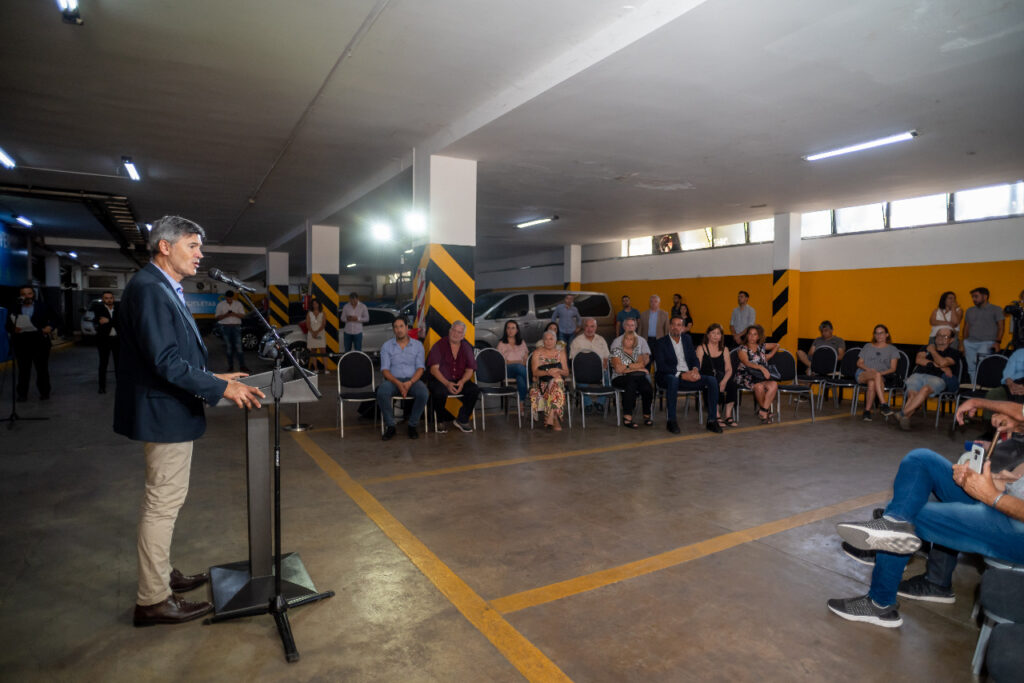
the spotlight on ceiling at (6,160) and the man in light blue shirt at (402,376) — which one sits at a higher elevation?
the spotlight on ceiling at (6,160)

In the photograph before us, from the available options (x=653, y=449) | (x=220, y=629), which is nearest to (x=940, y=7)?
(x=653, y=449)

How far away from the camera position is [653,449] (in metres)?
5.27

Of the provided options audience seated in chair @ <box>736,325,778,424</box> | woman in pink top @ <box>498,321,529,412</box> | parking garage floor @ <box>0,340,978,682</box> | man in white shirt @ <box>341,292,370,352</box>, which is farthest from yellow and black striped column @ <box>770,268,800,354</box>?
man in white shirt @ <box>341,292,370,352</box>

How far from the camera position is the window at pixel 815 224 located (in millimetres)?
9875

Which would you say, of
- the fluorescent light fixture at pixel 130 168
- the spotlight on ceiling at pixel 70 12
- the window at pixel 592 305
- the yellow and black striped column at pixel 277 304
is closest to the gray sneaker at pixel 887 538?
the spotlight on ceiling at pixel 70 12

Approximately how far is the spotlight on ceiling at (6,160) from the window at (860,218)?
1204 cm

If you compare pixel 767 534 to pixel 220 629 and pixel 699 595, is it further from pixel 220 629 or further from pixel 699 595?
pixel 220 629

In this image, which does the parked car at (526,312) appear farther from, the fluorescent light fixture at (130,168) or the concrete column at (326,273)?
the fluorescent light fixture at (130,168)

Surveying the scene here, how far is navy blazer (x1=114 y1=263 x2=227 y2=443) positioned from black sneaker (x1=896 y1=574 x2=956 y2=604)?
123 inches

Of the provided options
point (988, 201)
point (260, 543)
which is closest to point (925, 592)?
point (260, 543)

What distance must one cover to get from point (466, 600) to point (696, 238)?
11493mm

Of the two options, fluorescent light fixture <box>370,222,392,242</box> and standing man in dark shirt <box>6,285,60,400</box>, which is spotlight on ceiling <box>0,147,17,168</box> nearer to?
standing man in dark shirt <box>6,285,60,400</box>

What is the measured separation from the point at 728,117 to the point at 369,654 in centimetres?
483

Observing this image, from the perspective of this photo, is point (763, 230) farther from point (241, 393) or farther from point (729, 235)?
point (241, 393)
